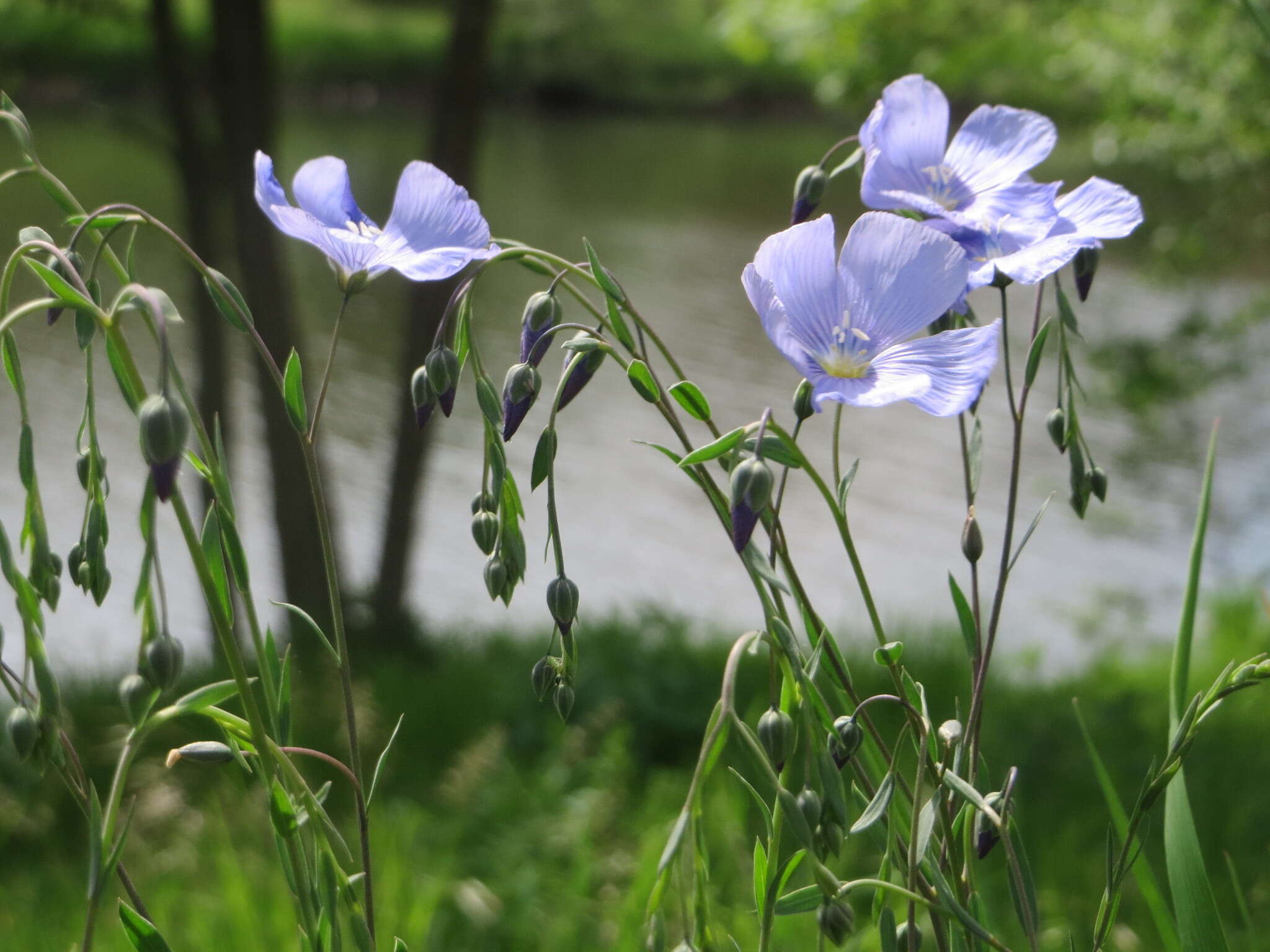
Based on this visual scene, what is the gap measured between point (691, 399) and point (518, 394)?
0.08 m

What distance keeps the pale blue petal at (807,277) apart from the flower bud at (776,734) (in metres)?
0.16

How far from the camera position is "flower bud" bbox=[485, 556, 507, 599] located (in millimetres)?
543

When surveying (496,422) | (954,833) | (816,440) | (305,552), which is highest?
(496,422)

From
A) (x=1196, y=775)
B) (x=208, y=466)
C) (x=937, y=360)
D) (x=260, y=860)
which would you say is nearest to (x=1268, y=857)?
(x=1196, y=775)

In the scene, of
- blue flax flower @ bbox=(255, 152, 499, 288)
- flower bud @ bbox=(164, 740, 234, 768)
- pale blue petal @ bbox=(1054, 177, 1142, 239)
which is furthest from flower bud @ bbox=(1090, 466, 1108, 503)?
flower bud @ bbox=(164, 740, 234, 768)

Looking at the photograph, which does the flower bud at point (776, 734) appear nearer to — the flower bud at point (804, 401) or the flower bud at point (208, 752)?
the flower bud at point (804, 401)

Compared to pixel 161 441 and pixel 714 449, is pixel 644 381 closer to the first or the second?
pixel 714 449

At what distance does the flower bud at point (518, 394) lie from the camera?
0.52 m

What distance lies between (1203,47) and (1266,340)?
3.70 m

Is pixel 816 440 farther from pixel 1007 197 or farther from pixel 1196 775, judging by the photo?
pixel 1007 197

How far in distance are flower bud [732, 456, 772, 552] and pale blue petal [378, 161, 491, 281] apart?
0.15m

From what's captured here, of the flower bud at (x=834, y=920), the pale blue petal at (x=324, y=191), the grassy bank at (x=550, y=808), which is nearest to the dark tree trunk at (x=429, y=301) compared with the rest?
the grassy bank at (x=550, y=808)

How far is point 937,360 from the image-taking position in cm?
51

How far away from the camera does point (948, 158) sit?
0.65m
